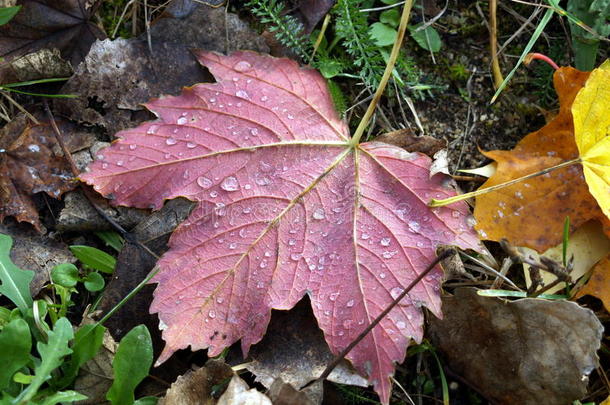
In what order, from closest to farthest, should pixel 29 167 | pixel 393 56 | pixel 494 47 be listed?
pixel 393 56 < pixel 29 167 < pixel 494 47

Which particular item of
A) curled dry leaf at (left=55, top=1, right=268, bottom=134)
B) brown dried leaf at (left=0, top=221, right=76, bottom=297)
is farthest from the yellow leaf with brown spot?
brown dried leaf at (left=0, top=221, right=76, bottom=297)

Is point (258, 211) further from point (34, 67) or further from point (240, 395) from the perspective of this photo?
point (34, 67)

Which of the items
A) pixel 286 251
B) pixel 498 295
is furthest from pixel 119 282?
pixel 498 295

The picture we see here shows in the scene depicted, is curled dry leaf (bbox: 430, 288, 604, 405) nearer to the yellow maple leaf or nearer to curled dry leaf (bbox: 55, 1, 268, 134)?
the yellow maple leaf

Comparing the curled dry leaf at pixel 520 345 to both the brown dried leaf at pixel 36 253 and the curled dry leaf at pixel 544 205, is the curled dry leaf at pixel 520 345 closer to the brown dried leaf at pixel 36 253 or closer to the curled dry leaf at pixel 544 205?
the curled dry leaf at pixel 544 205

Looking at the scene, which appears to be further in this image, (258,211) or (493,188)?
(493,188)

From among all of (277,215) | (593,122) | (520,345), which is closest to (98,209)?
(277,215)

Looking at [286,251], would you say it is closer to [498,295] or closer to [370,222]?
[370,222]
